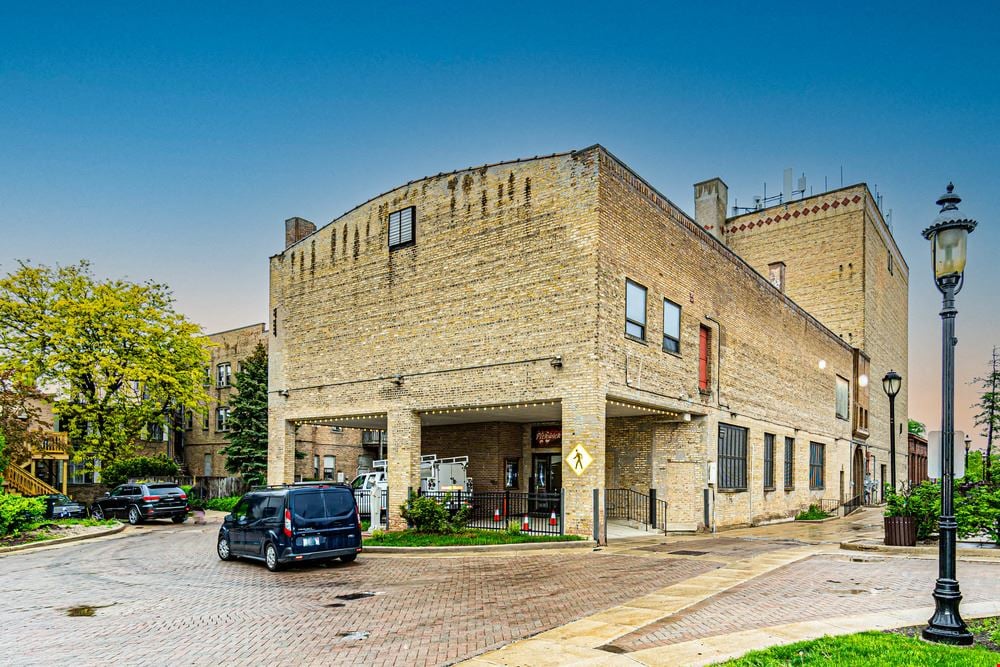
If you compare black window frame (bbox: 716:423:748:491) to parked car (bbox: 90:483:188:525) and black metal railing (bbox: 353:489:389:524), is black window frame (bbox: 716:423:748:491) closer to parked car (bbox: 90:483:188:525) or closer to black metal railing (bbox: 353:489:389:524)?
black metal railing (bbox: 353:489:389:524)

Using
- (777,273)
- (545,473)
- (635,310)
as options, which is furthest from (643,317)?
(777,273)

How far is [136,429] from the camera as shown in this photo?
134ft

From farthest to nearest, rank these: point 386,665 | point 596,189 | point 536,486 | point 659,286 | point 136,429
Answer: point 136,429, point 536,486, point 659,286, point 596,189, point 386,665

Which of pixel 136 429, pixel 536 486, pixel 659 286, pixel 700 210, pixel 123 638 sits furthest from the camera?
pixel 700 210

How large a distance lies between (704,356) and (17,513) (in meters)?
22.1

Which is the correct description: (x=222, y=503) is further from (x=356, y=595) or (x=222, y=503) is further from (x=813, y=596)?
(x=813, y=596)

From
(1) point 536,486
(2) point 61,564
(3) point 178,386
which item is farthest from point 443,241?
(3) point 178,386

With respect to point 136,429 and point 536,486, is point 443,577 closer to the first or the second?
point 536,486

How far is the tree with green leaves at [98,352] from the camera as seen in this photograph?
125ft

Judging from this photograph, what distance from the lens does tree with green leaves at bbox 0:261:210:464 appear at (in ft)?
125

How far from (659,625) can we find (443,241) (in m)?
16.6

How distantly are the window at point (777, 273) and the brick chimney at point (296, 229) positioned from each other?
28.0 metres

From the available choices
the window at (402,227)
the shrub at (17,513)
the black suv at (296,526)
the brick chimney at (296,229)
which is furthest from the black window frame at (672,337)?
the shrub at (17,513)

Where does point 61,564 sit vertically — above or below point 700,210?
below
